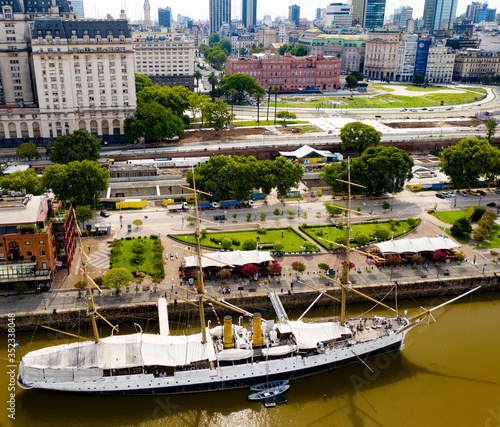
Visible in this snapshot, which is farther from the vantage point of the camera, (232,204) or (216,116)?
(216,116)

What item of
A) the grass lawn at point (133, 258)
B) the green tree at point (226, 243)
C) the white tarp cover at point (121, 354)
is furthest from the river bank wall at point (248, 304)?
the green tree at point (226, 243)

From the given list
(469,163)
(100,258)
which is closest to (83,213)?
(100,258)

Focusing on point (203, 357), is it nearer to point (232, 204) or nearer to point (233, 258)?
point (233, 258)

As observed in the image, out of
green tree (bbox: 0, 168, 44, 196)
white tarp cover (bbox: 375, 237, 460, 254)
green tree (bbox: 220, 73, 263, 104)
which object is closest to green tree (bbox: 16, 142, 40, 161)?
green tree (bbox: 0, 168, 44, 196)

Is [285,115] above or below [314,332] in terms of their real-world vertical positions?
above

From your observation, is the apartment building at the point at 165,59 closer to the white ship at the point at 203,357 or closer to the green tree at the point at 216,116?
the green tree at the point at 216,116
